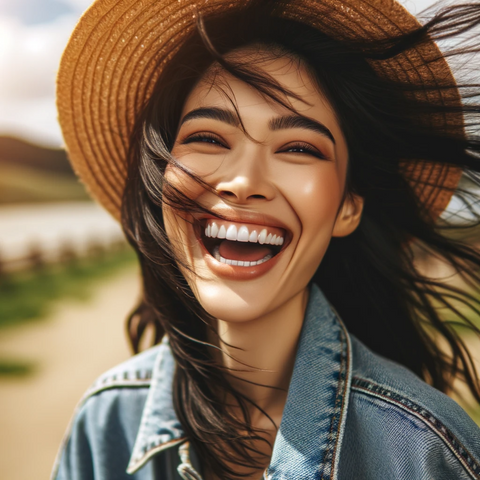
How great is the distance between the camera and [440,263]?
→ 5.20ft

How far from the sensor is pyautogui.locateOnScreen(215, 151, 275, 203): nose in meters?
1.08

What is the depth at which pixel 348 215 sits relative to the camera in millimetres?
1351

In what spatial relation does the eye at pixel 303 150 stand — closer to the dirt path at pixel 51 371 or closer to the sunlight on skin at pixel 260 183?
the sunlight on skin at pixel 260 183

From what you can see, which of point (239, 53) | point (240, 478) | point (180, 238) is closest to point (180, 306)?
point (180, 238)

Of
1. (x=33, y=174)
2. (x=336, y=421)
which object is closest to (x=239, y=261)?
(x=336, y=421)

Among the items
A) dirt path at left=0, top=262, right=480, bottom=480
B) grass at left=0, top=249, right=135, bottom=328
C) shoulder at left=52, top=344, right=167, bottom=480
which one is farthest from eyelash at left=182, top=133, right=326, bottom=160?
grass at left=0, top=249, right=135, bottom=328

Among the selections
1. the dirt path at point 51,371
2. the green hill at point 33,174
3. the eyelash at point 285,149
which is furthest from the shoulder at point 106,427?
the green hill at point 33,174

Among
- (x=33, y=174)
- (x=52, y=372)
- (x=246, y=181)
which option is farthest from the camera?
(x=33, y=174)

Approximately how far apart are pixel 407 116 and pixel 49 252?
656 centimetres

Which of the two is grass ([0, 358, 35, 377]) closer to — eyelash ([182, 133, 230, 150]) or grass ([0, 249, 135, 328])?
grass ([0, 249, 135, 328])

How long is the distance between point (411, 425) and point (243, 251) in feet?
1.82

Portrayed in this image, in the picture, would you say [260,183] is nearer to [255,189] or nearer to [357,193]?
[255,189]

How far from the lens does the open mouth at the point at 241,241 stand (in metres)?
1.12

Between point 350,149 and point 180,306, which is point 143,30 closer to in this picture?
point 350,149
